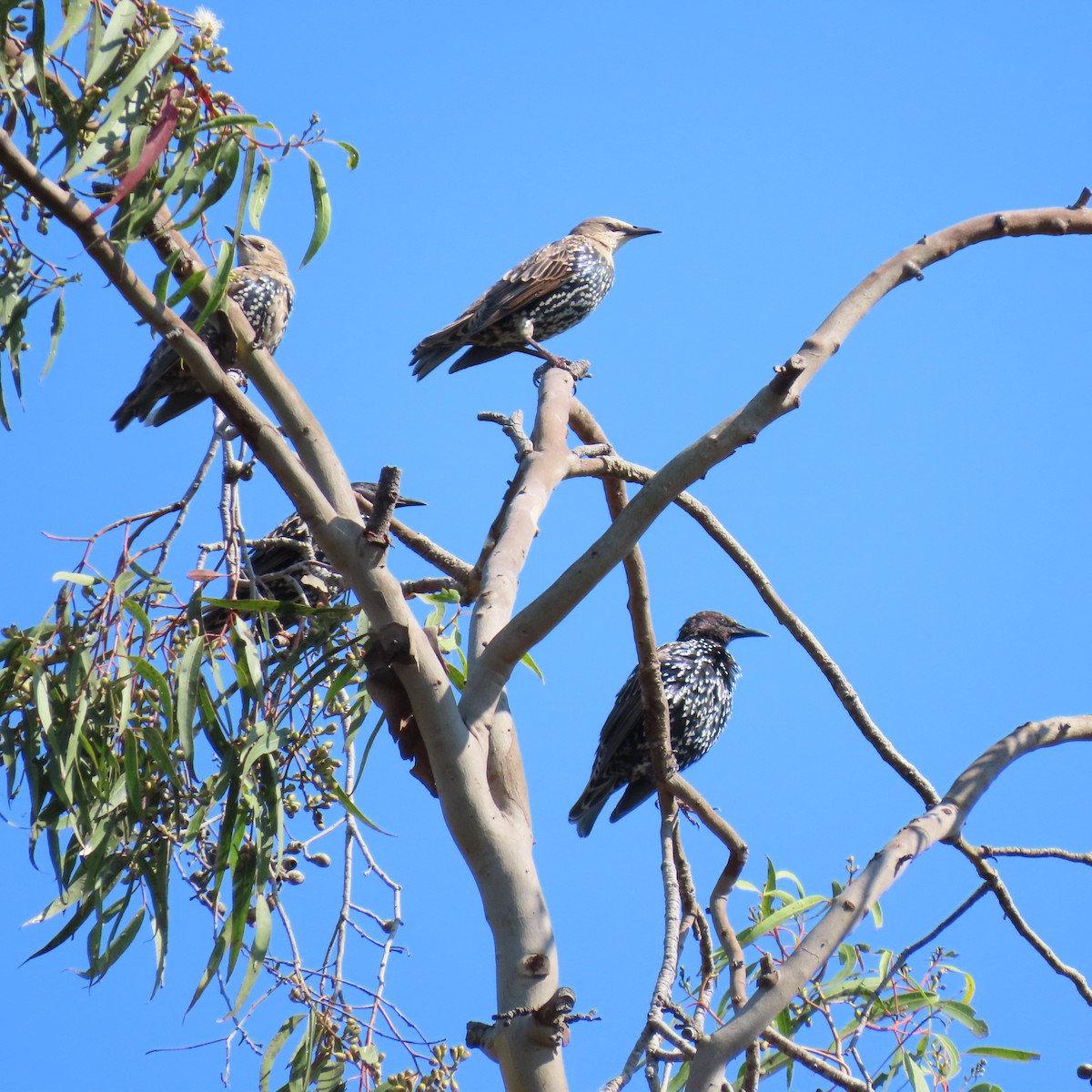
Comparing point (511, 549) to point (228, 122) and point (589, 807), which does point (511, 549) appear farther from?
point (589, 807)

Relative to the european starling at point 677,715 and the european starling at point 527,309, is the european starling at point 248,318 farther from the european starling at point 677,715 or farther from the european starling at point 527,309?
the european starling at point 677,715

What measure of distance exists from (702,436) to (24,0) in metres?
1.55

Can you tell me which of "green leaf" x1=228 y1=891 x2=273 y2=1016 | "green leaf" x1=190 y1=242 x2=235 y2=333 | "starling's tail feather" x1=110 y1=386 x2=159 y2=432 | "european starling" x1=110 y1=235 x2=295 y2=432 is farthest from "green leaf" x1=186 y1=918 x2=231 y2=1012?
"starling's tail feather" x1=110 y1=386 x2=159 y2=432

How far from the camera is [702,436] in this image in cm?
240

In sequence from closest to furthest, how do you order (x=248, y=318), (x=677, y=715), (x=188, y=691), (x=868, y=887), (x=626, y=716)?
(x=868, y=887) → (x=188, y=691) → (x=248, y=318) → (x=626, y=716) → (x=677, y=715)

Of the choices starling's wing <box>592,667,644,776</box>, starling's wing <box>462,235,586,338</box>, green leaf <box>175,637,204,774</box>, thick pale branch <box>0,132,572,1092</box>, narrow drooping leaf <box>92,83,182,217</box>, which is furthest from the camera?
starling's wing <box>462,235,586,338</box>

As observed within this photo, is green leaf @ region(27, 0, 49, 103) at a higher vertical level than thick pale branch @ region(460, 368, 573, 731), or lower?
higher

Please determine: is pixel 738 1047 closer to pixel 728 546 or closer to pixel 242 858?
pixel 242 858

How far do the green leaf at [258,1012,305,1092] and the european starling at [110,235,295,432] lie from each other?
1.85m

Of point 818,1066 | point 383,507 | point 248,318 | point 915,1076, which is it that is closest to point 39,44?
point 383,507

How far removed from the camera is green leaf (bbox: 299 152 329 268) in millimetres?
2688

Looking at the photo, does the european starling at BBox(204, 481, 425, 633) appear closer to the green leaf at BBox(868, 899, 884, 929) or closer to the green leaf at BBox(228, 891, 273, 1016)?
the green leaf at BBox(228, 891, 273, 1016)

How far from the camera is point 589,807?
16.6ft

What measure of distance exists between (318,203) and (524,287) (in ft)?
10.1
